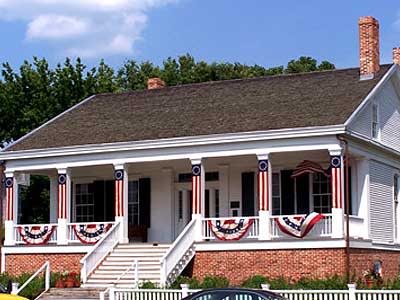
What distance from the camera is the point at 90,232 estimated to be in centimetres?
3275

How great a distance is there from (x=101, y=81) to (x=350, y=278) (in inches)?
1141

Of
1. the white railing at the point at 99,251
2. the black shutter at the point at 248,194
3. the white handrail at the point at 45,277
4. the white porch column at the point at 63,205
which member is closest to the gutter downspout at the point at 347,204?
the black shutter at the point at 248,194

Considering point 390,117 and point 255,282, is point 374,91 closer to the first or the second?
point 390,117

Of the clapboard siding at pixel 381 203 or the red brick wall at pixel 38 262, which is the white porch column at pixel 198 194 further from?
the clapboard siding at pixel 381 203

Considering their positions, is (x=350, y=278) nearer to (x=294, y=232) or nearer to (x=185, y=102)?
(x=294, y=232)

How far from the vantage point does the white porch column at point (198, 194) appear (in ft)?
101

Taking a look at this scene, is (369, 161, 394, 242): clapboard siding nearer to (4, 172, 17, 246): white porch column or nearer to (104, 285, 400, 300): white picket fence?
(104, 285, 400, 300): white picket fence

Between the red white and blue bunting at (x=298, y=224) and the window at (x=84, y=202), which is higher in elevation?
the window at (x=84, y=202)

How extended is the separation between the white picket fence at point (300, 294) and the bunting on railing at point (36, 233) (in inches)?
326

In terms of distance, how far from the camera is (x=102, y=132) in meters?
34.8

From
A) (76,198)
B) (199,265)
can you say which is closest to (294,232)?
(199,265)

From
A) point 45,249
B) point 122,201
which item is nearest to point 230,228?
point 122,201

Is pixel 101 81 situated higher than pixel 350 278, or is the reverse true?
pixel 101 81

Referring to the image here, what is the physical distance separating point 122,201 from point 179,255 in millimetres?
3755
